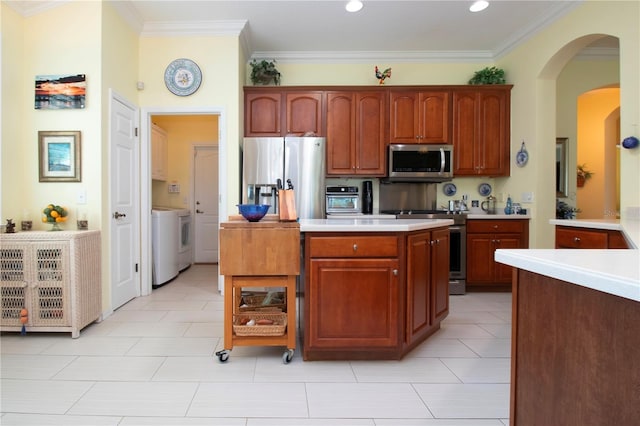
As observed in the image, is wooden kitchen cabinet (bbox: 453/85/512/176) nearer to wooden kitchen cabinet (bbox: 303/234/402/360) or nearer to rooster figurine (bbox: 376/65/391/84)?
rooster figurine (bbox: 376/65/391/84)

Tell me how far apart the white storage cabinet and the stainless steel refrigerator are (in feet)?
5.44

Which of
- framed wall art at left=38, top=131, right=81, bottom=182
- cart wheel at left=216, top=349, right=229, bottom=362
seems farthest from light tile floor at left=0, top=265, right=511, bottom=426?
framed wall art at left=38, top=131, right=81, bottom=182

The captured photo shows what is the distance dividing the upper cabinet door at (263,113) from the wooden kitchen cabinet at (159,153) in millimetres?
1531

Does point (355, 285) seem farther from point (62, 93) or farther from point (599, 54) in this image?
point (599, 54)

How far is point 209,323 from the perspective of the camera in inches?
112

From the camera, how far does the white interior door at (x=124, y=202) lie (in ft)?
10.2

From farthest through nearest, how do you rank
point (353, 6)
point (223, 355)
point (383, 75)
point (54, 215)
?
point (383, 75), point (353, 6), point (54, 215), point (223, 355)

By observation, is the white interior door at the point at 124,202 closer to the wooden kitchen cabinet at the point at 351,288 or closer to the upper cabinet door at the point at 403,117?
the wooden kitchen cabinet at the point at 351,288

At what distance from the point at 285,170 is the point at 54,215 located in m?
2.08

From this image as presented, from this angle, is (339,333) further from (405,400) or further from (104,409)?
(104,409)

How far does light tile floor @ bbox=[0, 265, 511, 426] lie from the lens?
1.61 meters

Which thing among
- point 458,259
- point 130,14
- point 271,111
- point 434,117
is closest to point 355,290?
point 458,259

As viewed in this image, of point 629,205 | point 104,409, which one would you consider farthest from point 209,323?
point 629,205

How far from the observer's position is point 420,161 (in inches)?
158
